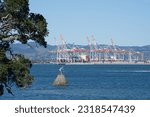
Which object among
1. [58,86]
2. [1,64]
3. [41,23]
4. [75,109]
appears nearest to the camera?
[75,109]

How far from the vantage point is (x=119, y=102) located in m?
13.4

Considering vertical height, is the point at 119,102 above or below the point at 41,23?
below

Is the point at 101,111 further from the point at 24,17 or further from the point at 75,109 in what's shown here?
the point at 24,17

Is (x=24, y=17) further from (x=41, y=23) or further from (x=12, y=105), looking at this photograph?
(x=12, y=105)

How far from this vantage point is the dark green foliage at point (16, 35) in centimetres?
2272

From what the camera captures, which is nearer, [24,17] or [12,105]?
[12,105]

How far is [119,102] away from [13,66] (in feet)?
33.4

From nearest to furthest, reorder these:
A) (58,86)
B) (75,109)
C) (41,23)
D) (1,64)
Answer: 1. (75,109)
2. (1,64)
3. (41,23)
4. (58,86)

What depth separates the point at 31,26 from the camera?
23.3 m

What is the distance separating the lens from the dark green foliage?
22719mm

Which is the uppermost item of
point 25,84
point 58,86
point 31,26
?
point 31,26

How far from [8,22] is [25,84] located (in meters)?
2.85

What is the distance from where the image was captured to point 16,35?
23.3 meters

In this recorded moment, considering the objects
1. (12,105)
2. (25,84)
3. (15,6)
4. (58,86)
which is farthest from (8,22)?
(58,86)
